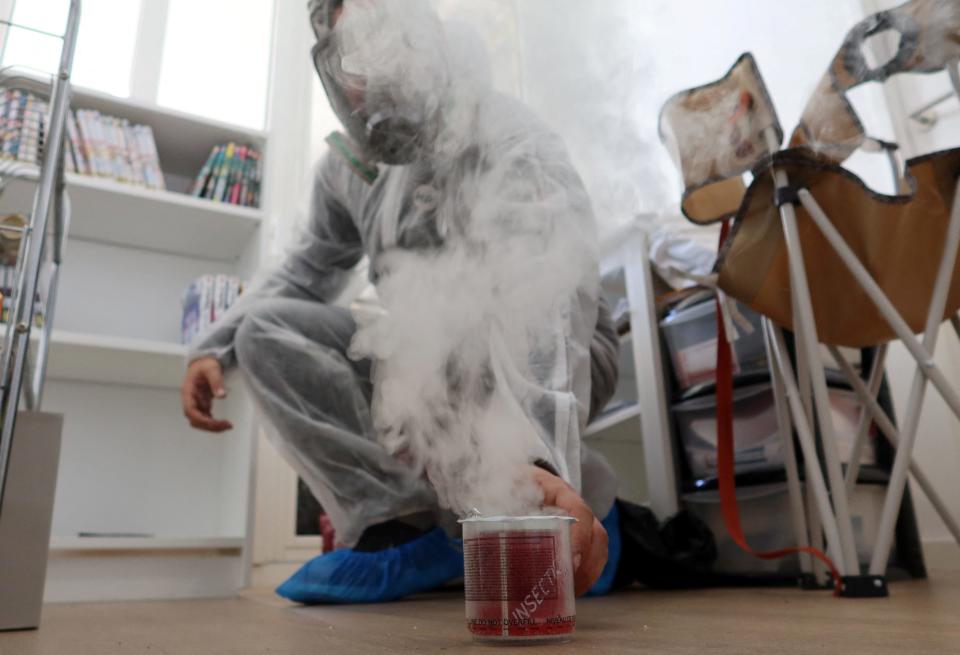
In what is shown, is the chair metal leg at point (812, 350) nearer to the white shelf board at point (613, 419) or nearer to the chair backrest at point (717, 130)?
the chair backrest at point (717, 130)

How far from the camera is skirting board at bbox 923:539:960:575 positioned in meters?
1.53

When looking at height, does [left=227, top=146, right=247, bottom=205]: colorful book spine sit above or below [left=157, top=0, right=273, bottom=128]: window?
below

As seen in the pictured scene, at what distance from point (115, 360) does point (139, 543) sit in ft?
1.49

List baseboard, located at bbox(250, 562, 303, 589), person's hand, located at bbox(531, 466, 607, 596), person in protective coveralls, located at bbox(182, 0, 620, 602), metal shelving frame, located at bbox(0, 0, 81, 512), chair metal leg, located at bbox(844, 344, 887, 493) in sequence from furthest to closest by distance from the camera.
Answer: baseboard, located at bbox(250, 562, 303, 589) < chair metal leg, located at bbox(844, 344, 887, 493) < person in protective coveralls, located at bbox(182, 0, 620, 602) < metal shelving frame, located at bbox(0, 0, 81, 512) < person's hand, located at bbox(531, 466, 607, 596)

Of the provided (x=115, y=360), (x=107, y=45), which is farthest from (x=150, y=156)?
(x=115, y=360)

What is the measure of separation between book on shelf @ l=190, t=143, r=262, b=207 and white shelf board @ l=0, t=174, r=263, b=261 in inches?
2.9

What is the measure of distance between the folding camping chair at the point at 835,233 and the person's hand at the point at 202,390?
814mm

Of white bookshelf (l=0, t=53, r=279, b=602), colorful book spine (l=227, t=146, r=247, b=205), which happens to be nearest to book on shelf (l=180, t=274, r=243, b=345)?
white bookshelf (l=0, t=53, r=279, b=602)

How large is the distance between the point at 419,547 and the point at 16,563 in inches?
21.3

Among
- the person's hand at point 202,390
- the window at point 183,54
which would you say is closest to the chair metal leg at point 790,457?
the person's hand at point 202,390

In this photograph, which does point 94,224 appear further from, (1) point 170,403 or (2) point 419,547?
(2) point 419,547

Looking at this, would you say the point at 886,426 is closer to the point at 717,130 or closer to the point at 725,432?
the point at 725,432

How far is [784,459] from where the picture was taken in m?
1.22

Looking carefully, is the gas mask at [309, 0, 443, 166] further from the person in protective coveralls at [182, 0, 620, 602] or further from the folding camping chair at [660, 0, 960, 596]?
the folding camping chair at [660, 0, 960, 596]
